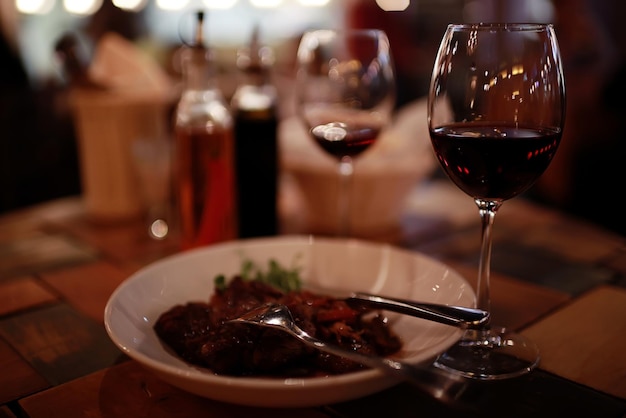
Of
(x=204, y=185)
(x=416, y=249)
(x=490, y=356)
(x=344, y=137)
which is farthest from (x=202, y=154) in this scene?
(x=490, y=356)

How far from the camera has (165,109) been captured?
1478 millimetres

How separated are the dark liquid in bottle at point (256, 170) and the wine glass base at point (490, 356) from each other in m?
0.58

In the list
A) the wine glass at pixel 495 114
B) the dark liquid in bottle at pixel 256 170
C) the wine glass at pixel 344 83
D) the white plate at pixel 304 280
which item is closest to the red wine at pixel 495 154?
the wine glass at pixel 495 114

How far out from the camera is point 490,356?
2.46 ft

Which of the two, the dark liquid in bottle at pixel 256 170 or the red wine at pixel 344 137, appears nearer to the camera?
the red wine at pixel 344 137

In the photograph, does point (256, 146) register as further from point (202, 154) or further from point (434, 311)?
point (434, 311)

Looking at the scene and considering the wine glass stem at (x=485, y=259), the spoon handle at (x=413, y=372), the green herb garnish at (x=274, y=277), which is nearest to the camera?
the spoon handle at (x=413, y=372)

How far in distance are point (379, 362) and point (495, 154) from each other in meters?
0.30

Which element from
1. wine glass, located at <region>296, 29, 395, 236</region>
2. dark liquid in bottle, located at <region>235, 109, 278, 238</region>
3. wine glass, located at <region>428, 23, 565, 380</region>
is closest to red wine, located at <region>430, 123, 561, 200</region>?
wine glass, located at <region>428, 23, 565, 380</region>

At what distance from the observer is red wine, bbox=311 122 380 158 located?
111cm

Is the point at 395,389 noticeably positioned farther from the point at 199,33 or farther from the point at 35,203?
the point at 35,203

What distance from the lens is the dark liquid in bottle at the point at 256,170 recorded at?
47.9 inches

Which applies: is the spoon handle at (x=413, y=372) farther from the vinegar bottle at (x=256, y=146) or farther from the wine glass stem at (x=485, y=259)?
the vinegar bottle at (x=256, y=146)

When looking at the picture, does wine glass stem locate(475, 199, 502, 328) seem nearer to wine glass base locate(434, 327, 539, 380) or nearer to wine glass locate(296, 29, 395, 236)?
wine glass base locate(434, 327, 539, 380)
